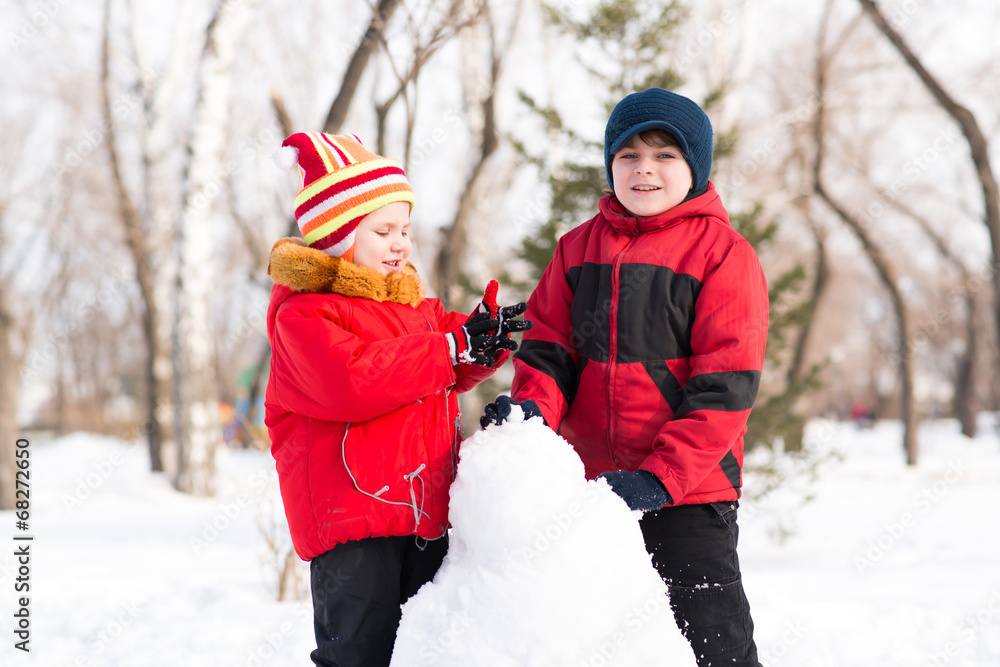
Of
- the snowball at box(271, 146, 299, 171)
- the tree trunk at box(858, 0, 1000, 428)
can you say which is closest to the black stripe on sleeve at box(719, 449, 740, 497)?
the snowball at box(271, 146, 299, 171)

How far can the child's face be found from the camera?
2012 mm

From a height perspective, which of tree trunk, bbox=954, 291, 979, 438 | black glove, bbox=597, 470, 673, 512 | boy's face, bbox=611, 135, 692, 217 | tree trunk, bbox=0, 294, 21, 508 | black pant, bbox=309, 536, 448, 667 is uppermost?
boy's face, bbox=611, 135, 692, 217

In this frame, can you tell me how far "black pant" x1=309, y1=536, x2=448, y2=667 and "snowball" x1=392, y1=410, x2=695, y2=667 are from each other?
22 centimetres

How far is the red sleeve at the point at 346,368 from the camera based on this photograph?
70.0 inches

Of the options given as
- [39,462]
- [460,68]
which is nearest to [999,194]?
[460,68]

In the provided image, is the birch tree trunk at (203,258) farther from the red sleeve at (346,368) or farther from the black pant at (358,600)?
the black pant at (358,600)

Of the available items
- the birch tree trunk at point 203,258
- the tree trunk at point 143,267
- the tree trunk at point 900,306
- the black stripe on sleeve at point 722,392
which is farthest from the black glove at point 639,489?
the tree trunk at point 900,306

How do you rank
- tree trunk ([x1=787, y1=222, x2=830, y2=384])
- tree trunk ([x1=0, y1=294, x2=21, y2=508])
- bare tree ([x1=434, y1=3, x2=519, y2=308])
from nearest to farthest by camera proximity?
bare tree ([x1=434, y1=3, x2=519, y2=308]), tree trunk ([x1=0, y1=294, x2=21, y2=508]), tree trunk ([x1=787, y1=222, x2=830, y2=384])

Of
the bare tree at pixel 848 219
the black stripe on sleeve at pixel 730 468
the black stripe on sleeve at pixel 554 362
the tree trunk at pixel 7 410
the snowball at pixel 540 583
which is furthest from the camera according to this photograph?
the bare tree at pixel 848 219

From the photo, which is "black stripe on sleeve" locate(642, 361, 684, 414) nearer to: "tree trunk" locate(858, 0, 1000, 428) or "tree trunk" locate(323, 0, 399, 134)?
"tree trunk" locate(323, 0, 399, 134)

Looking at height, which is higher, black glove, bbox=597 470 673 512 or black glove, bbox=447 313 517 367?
black glove, bbox=447 313 517 367

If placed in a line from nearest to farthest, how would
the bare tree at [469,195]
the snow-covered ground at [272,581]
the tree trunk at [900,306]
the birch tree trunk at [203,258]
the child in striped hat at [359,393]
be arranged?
the child in striped hat at [359,393] < the snow-covered ground at [272,581] < the bare tree at [469,195] < the birch tree trunk at [203,258] < the tree trunk at [900,306]

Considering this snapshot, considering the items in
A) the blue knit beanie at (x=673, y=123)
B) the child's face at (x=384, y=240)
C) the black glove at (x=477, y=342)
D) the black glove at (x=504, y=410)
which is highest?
the blue knit beanie at (x=673, y=123)

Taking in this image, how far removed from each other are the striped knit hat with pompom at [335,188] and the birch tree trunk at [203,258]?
20.8 feet
